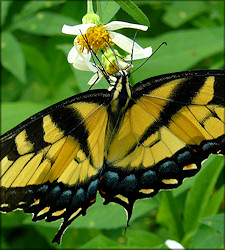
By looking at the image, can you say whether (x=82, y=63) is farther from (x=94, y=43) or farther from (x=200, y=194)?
(x=200, y=194)

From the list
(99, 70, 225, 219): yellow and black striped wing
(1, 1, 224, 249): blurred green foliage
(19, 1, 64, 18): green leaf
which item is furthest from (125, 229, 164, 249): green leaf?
(19, 1, 64, 18): green leaf

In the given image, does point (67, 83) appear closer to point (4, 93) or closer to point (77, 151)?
point (4, 93)

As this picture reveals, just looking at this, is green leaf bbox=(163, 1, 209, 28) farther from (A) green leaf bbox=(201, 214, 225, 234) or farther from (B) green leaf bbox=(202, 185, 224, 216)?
(A) green leaf bbox=(201, 214, 225, 234)

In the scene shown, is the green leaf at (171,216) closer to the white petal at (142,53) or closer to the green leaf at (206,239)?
the green leaf at (206,239)

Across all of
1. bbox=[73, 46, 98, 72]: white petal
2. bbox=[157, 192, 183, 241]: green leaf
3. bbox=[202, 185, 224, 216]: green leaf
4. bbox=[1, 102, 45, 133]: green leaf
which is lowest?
bbox=[157, 192, 183, 241]: green leaf

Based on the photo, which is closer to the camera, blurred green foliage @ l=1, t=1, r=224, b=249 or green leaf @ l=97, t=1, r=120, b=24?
green leaf @ l=97, t=1, r=120, b=24
